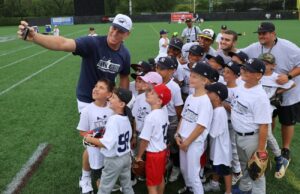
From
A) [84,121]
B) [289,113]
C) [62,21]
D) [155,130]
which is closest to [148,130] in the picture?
[155,130]

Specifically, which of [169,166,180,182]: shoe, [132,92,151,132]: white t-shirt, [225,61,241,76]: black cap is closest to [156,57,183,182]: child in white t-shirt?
[169,166,180,182]: shoe

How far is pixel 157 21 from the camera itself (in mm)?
52875

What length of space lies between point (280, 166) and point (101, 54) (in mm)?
3106

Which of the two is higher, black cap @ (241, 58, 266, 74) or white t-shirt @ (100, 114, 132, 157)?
black cap @ (241, 58, 266, 74)

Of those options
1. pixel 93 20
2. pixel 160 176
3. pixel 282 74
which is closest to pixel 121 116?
pixel 160 176

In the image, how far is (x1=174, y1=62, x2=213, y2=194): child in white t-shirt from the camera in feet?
13.6

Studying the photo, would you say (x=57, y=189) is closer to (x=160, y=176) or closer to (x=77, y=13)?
(x=160, y=176)

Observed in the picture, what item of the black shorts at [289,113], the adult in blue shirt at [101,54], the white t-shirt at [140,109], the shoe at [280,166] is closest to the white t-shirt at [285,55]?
the black shorts at [289,113]

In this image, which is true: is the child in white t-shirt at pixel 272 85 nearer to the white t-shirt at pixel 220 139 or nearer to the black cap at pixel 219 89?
the white t-shirt at pixel 220 139

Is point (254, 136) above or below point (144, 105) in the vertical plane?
below

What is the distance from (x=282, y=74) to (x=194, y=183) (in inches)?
79.6

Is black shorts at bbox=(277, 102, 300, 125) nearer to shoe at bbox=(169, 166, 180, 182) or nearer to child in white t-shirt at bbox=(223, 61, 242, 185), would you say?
child in white t-shirt at bbox=(223, 61, 242, 185)

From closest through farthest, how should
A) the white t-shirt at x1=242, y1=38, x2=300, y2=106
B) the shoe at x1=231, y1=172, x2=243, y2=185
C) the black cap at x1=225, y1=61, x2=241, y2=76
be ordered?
the black cap at x1=225, y1=61, x2=241, y2=76 → the shoe at x1=231, y1=172, x2=243, y2=185 → the white t-shirt at x1=242, y1=38, x2=300, y2=106

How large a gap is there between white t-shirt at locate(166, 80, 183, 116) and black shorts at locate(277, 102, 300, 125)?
5.71 ft
